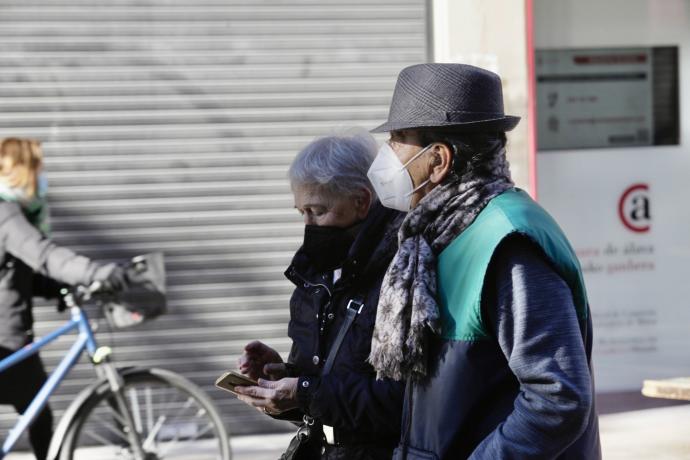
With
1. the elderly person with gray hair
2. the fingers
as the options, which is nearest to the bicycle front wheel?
the fingers

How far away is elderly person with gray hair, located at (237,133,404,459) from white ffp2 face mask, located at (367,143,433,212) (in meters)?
0.38

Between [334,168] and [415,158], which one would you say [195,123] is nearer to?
[334,168]

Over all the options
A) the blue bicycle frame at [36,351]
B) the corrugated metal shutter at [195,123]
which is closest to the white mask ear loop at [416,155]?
the blue bicycle frame at [36,351]

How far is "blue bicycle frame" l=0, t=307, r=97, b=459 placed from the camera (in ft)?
17.1

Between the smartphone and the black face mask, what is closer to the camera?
the smartphone

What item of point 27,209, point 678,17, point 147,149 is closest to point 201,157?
point 147,149

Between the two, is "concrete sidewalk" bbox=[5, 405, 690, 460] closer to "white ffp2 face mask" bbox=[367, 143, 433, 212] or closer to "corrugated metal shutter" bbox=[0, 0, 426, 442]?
"corrugated metal shutter" bbox=[0, 0, 426, 442]

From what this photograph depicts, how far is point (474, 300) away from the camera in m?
2.08

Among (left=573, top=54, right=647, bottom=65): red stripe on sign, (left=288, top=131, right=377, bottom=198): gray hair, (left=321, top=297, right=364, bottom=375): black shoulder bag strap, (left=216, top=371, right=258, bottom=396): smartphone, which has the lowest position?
(left=216, top=371, right=258, bottom=396): smartphone

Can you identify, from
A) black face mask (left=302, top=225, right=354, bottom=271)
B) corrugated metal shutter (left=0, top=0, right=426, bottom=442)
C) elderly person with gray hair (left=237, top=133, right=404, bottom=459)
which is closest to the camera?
elderly person with gray hair (left=237, top=133, right=404, bottom=459)

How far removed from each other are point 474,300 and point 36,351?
12.0ft

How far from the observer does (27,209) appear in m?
5.36

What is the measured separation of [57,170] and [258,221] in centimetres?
118

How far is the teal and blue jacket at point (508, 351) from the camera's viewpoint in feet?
6.56
